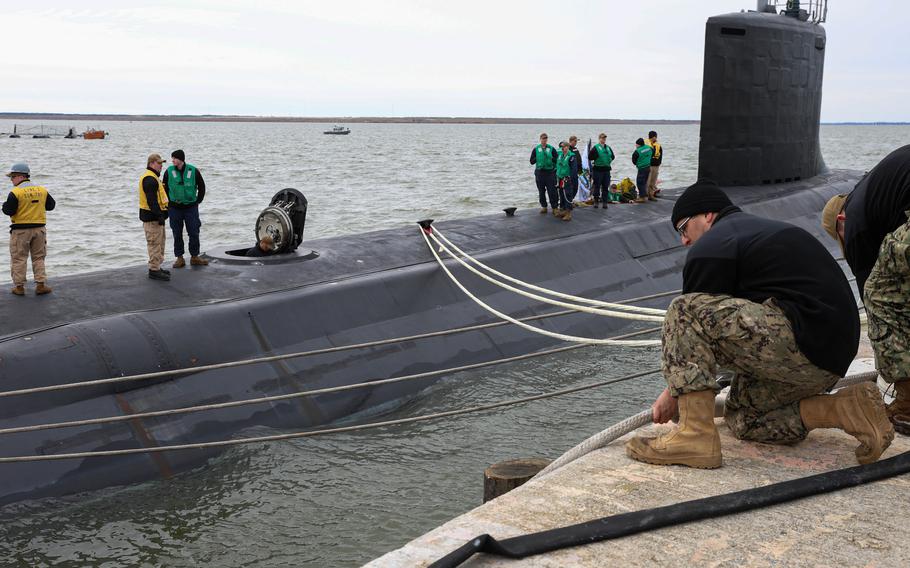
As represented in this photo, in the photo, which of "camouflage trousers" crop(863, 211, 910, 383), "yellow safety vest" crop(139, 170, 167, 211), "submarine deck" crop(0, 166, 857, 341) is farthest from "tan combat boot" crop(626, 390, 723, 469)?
"yellow safety vest" crop(139, 170, 167, 211)

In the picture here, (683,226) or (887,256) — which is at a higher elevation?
(683,226)

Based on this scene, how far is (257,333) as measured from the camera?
863 cm

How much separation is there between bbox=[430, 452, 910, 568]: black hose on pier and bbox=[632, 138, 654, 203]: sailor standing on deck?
12.0m

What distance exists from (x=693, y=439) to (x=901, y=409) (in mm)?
1307

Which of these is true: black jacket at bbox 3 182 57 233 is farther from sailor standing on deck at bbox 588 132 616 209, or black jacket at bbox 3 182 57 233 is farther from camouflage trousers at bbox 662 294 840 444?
sailor standing on deck at bbox 588 132 616 209

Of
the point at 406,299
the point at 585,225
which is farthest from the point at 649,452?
the point at 585,225

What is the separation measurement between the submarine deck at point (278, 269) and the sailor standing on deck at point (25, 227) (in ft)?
0.56

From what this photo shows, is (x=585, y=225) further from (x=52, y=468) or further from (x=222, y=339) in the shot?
(x=52, y=468)

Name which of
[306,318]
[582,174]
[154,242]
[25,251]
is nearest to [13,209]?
[25,251]

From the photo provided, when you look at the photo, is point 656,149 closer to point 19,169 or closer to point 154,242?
point 154,242

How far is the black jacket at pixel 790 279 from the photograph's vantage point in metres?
4.09

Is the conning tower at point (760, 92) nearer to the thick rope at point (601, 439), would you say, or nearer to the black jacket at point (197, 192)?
the black jacket at point (197, 192)

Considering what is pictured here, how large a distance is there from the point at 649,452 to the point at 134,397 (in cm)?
464

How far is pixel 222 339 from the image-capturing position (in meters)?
8.33
